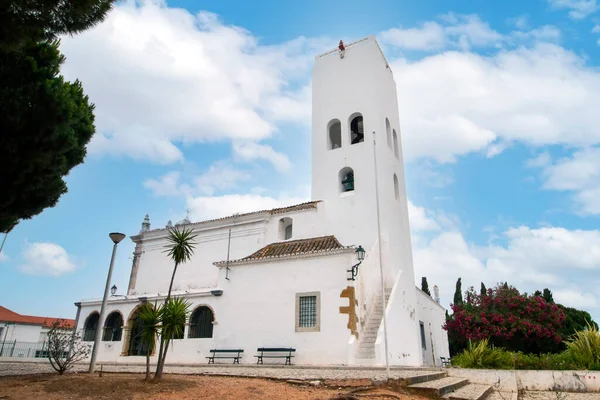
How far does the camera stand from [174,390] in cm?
690

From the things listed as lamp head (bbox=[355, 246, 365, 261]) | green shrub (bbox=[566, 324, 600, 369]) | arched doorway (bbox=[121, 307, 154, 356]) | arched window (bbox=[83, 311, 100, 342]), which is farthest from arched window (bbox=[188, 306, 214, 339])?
green shrub (bbox=[566, 324, 600, 369])

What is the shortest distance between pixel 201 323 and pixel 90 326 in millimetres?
7723

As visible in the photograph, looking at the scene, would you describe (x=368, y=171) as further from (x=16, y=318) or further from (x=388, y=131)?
(x=16, y=318)

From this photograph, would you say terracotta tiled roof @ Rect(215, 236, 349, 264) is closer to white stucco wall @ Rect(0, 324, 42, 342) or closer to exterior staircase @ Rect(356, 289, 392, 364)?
exterior staircase @ Rect(356, 289, 392, 364)

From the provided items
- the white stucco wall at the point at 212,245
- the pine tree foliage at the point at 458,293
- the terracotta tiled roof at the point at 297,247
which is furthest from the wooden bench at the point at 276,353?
the pine tree foliage at the point at 458,293

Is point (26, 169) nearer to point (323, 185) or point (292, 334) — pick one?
point (292, 334)

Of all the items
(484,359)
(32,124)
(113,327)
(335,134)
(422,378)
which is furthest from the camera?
(335,134)

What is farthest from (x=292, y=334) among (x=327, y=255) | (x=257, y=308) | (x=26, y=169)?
(x=26, y=169)

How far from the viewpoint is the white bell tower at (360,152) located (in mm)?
19141

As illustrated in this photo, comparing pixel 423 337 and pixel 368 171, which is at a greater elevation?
pixel 368 171

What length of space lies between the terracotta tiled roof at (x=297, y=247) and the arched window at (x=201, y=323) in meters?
2.33

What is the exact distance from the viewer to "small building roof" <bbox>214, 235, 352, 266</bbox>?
1665cm

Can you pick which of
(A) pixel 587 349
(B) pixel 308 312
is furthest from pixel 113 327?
(A) pixel 587 349

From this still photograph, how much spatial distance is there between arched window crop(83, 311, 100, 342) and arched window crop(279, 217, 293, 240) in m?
10.7
